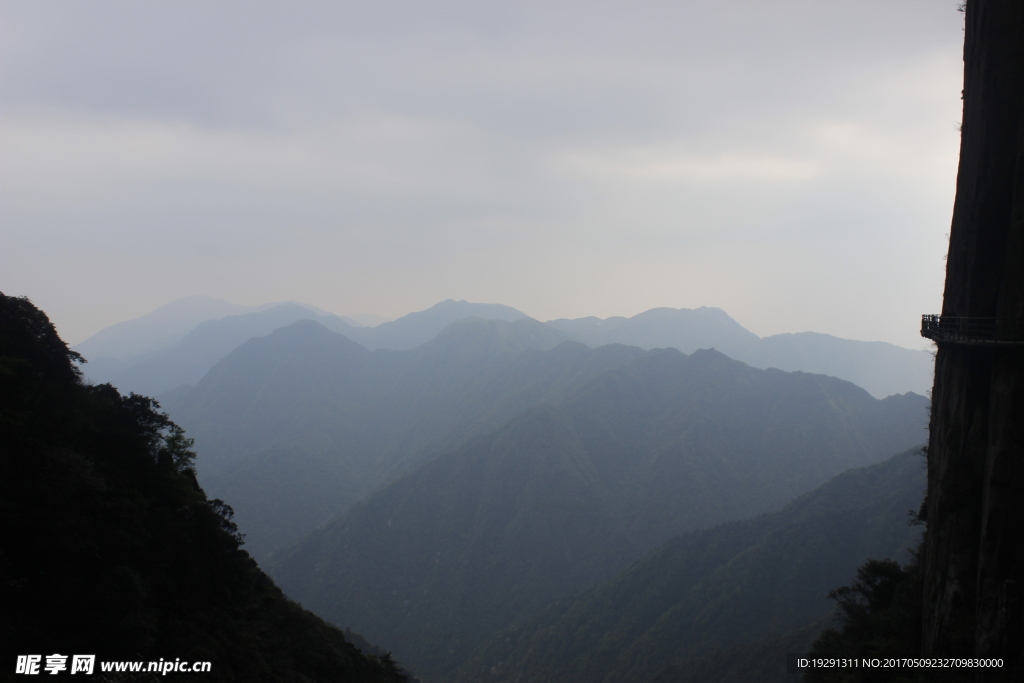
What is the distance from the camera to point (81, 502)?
789 inches

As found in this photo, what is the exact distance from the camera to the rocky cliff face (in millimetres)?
16578

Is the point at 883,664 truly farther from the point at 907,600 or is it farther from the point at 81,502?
the point at 81,502

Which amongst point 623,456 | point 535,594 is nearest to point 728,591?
point 535,594

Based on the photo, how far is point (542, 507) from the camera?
16712cm

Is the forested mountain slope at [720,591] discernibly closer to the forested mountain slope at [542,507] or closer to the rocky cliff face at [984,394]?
the forested mountain slope at [542,507]

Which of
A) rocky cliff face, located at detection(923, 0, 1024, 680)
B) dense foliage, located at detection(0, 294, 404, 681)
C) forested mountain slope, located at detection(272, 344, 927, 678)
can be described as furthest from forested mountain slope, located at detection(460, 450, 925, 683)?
dense foliage, located at detection(0, 294, 404, 681)

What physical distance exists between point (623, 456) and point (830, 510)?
3988 inches

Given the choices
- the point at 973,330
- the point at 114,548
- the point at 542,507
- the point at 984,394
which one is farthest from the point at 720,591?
the point at 114,548

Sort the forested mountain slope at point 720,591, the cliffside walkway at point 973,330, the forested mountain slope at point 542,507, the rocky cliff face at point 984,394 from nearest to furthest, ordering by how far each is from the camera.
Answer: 1. the rocky cliff face at point 984,394
2. the cliffside walkway at point 973,330
3. the forested mountain slope at point 720,591
4. the forested mountain slope at point 542,507

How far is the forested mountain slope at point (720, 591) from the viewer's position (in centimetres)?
8281

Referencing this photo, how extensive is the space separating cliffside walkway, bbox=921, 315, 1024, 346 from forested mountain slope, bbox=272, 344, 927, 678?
387 feet

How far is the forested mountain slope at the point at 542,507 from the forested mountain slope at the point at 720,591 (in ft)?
88.1

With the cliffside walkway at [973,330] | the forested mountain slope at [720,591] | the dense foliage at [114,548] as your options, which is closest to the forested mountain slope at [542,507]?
the forested mountain slope at [720,591]

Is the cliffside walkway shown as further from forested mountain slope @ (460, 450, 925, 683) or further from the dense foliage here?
forested mountain slope @ (460, 450, 925, 683)
